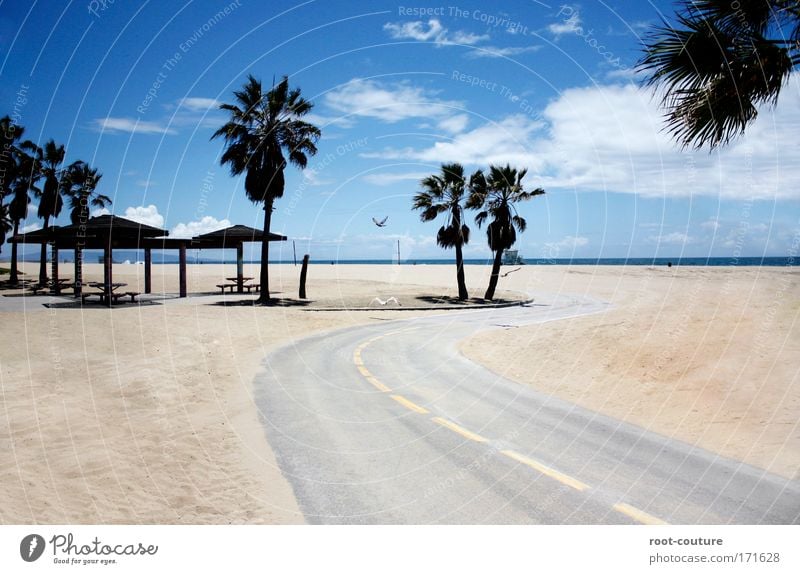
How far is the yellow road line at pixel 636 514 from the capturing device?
4.65 m

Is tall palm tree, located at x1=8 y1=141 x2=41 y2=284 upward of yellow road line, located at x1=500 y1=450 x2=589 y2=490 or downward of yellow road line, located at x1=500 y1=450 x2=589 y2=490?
upward

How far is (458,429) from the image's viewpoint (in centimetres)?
765

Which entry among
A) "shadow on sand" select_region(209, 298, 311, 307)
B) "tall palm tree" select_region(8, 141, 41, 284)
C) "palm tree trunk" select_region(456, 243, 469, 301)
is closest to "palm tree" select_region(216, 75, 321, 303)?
"shadow on sand" select_region(209, 298, 311, 307)

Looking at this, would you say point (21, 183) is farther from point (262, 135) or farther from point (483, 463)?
point (483, 463)

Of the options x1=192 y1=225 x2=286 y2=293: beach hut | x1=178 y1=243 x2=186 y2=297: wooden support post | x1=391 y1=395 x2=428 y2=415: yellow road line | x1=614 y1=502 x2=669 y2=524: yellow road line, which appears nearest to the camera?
x1=614 y1=502 x2=669 y2=524: yellow road line

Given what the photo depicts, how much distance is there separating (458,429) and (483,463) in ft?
4.98

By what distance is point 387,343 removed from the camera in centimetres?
1705

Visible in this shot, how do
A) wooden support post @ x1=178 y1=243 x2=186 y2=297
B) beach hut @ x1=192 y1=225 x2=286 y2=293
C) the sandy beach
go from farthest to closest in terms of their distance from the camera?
beach hut @ x1=192 y1=225 x2=286 y2=293, wooden support post @ x1=178 y1=243 x2=186 y2=297, the sandy beach

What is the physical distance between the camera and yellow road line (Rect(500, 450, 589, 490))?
5.48 meters

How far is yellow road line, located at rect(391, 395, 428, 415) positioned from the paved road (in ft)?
0.12
